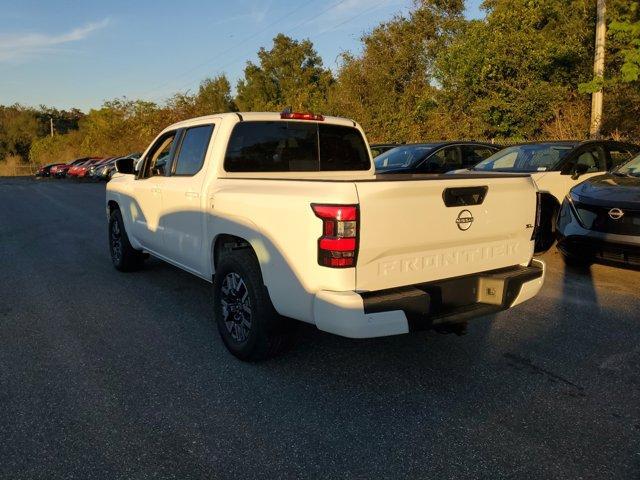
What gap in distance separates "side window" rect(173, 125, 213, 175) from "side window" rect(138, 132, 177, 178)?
352mm

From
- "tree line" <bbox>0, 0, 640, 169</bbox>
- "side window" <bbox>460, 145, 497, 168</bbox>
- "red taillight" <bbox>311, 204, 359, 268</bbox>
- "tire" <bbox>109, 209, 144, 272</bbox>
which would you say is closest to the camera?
"red taillight" <bbox>311, 204, 359, 268</bbox>

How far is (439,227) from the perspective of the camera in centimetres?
335

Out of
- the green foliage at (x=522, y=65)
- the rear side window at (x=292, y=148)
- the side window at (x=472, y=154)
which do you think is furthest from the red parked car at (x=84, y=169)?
the rear side window at (x=292, y=148)

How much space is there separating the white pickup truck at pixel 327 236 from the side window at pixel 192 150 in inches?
0.7

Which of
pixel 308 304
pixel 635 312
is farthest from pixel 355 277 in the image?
pixel 635 312

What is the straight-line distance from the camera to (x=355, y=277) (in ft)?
10.1

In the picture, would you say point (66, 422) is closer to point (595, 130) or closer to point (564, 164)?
point (564, 164)

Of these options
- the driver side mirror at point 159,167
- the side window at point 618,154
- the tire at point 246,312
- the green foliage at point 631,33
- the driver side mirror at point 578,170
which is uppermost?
the green foliage at point 631,33

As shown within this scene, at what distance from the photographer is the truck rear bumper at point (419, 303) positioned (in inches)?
119

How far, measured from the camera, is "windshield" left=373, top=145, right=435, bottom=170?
10742mm

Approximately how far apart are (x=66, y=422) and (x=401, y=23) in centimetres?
2697

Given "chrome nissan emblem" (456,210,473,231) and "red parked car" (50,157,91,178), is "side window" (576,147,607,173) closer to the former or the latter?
"chrome nissan emblem" (456,210,473,231)

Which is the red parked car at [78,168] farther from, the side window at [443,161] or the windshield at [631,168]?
the windshield at [631,168]

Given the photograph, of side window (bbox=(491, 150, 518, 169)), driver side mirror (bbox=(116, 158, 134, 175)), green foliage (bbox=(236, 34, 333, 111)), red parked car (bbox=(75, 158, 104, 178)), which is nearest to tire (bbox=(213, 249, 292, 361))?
driver side mirror (bbox=(116, 158, 134, 175))
